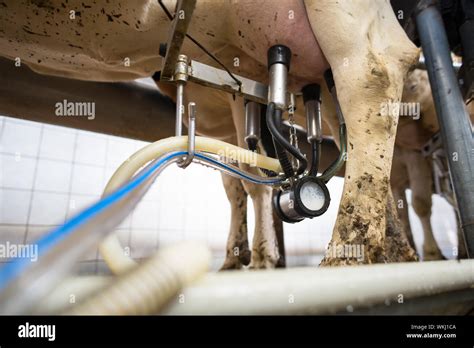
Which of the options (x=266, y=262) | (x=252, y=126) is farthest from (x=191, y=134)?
(x=266, y=262)

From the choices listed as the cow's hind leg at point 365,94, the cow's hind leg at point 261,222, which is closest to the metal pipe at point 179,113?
the cow's hind leg at point 365,94

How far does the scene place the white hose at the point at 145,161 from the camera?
27 cm

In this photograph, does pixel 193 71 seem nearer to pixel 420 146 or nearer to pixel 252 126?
pixel 252 126

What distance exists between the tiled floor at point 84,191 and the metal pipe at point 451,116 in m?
1.60

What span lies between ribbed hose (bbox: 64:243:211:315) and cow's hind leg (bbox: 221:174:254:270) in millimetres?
1050

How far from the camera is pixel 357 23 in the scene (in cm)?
67

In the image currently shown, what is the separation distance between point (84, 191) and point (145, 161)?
1878mm

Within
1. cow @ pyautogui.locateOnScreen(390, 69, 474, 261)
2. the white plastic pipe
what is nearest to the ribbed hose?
the white plastic pipe

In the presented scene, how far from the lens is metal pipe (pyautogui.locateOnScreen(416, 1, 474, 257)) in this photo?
0.64 metres

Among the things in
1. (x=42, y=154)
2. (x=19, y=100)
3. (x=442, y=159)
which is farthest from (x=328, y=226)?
(x=19, y=100)

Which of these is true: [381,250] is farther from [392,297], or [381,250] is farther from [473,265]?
[392,297]

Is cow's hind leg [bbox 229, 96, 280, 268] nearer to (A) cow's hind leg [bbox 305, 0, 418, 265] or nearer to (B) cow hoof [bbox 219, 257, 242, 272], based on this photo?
(B) cow hoof [bbox 219, 257, 242, 272]

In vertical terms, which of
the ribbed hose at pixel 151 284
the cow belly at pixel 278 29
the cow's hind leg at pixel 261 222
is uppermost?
the cow belly at pixel 278 29

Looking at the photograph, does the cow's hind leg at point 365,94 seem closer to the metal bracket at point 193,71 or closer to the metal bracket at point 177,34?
the metal bracket at point 193,71
